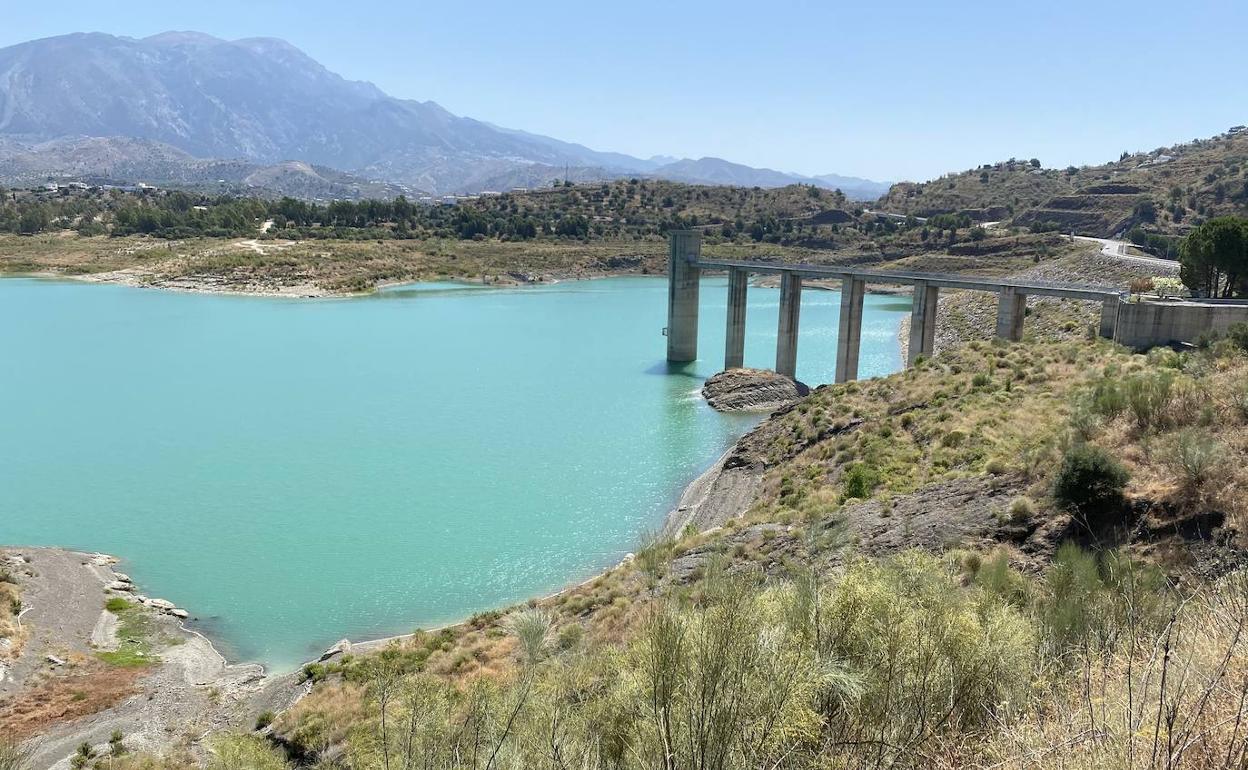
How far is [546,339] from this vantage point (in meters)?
55.8

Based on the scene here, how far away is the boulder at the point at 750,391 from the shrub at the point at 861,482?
660 inches

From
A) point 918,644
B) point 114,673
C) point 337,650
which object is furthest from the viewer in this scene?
point 337,650

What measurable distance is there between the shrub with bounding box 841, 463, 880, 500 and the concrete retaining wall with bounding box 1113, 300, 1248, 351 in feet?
40.2

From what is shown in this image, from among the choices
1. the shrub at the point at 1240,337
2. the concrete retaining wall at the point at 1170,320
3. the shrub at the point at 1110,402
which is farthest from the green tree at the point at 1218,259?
the shrub at the point at 1110,402

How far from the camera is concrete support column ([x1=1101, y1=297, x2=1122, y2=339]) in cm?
2689

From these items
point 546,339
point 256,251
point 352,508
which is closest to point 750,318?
point 546,339

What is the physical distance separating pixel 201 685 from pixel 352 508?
389 inches

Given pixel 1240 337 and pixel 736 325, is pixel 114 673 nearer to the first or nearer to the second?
pixel 1240 337

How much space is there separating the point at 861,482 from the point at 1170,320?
44.6ft

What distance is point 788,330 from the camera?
4141 cm

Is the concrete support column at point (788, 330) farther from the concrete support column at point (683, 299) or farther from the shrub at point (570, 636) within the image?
the shrub at point (570, 636)

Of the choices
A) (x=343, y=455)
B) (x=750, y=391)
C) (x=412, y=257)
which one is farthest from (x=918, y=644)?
(x=412, y=257)

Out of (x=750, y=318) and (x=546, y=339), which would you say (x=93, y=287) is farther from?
(x=750, y=318)

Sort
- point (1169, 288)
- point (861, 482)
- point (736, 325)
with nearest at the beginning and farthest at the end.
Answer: point (861, 482) → point (1169, 288) → point (736, 325)
